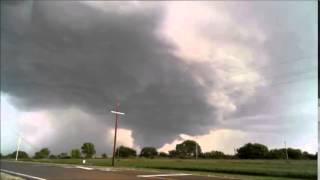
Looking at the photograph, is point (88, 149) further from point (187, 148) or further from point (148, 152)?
point (187, 148)

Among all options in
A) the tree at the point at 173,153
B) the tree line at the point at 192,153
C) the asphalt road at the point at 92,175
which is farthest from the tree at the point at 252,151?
the asphalt road at the point at 92,175

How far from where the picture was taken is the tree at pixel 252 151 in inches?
2432

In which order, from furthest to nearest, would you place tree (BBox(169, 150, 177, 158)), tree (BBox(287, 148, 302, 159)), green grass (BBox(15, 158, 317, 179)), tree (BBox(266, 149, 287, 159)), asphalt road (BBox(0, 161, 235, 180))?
tree (BBox(169, 150, 177, 158)) → tree (BBox(266, 149, 287, 159)) → tree (BBox(287, 148, 302, 159)) → green grass (BBox(15, 158, 317, 179)) → asphalt road (BBox(0, 161, 235, 180))

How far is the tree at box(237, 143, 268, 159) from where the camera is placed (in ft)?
203

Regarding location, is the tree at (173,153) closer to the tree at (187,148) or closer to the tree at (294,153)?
the tree at (187,148)

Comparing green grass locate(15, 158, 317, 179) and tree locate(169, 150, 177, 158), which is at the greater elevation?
tree locate(169, 150, 177, 158)

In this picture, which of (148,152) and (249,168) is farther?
(148,152)

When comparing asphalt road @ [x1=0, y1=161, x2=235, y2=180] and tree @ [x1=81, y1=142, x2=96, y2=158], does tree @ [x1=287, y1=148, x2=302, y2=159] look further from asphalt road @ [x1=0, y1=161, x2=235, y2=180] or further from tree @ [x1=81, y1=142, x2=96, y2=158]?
asphalt road @ [x1=0, y1=161, x2=235, y2=180]

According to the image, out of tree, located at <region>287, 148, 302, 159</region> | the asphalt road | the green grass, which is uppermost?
tree, located at <region>287, 148, 302, 159</region>

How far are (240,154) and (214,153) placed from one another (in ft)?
13.5

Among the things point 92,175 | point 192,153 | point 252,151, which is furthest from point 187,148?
point 92,175

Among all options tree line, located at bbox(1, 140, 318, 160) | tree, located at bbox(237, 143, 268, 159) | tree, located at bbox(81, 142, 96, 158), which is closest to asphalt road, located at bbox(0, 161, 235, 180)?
tree line, located at bbox(1, 140, 318, 160)

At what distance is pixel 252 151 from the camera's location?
62844 millimetres

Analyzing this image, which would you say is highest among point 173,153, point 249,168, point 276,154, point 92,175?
point 173,153
